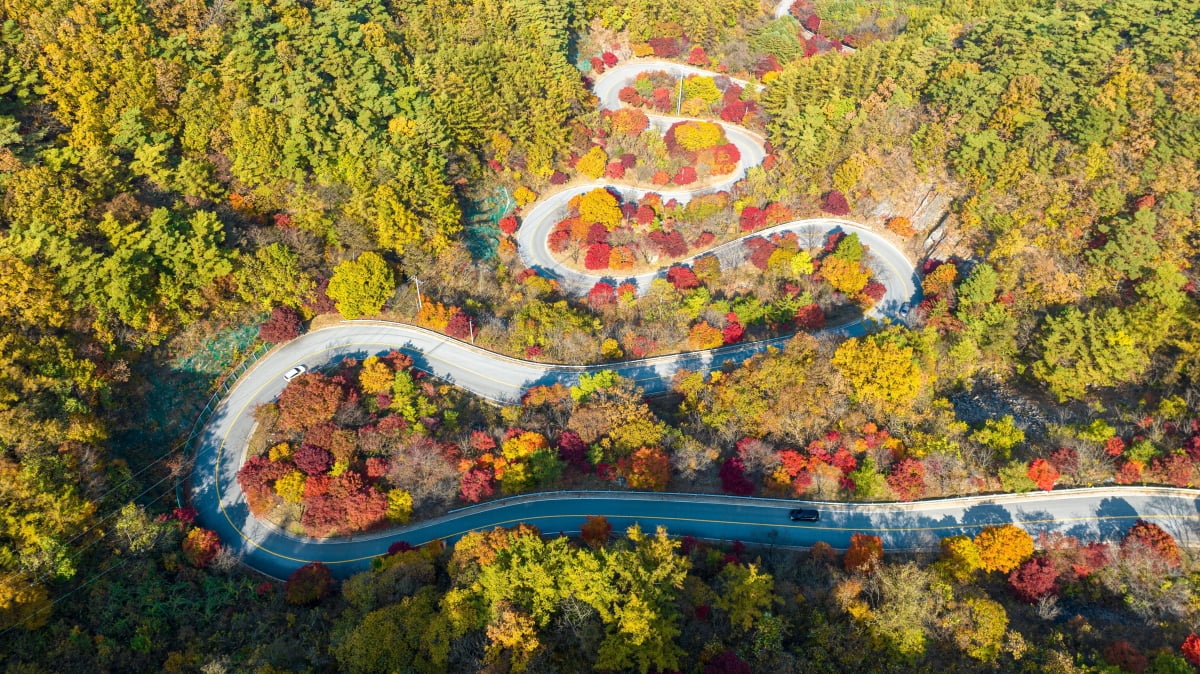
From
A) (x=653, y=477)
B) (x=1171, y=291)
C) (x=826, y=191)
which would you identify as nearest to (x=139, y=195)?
(x=653, y=477)

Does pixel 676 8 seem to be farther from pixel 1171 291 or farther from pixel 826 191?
pixel 1171 291

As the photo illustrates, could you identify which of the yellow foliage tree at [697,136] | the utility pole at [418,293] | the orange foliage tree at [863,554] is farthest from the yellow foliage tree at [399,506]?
the yellow foliage tree at [697,136]

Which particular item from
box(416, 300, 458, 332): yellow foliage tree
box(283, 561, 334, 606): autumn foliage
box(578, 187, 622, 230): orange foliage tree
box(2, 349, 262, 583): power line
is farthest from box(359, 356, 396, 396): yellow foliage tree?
box(578, 187, 622, 230): orange foliage tree

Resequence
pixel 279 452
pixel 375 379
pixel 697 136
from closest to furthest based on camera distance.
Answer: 1. pixel 279 452
2. pixel 375 379
3. pixel 697 136

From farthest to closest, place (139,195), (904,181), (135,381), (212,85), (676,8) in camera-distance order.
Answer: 1. (676,8)
2. (904,181)
3. (212,85)
4. (139,195)
5. (135,381)

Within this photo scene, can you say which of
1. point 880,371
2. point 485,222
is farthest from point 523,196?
point 880,371

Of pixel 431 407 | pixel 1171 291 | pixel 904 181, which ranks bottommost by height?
pixel 431 407

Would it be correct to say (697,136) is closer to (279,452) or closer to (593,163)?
(593,163)

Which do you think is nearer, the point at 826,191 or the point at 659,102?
the point at 826,191

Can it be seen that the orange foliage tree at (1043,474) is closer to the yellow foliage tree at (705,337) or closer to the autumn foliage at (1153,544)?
the autumn foliage at (1153,544)
